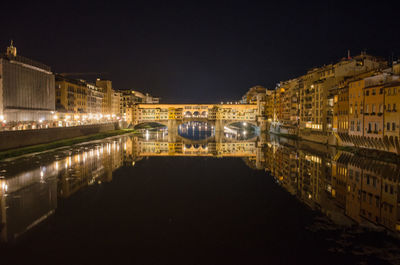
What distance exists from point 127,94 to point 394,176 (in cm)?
9518

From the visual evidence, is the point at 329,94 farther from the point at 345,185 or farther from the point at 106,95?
the point at 106,95

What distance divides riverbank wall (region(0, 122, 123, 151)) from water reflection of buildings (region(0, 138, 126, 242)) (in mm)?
4473

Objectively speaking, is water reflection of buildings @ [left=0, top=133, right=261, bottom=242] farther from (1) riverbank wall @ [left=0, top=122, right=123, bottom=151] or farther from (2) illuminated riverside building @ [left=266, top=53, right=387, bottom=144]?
(2) illuminated riverside building @ [left=266, top=53, right=387, bottom=144]

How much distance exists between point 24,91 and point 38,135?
13.5 m

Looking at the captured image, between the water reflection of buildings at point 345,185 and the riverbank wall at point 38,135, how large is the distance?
24.3m

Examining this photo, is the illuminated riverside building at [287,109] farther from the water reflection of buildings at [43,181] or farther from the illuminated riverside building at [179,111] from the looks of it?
the water reflection of buildings at [43,181]

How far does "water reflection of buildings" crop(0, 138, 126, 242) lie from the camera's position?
515 inches

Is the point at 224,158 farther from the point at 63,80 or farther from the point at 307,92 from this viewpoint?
the point at 63,80

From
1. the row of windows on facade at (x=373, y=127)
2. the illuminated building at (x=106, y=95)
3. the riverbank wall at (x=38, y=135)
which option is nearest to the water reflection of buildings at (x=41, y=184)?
the riverbank wall at (x=38, y=135)

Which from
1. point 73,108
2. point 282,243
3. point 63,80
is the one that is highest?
point 63,80

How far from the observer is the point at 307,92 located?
48.0 meters

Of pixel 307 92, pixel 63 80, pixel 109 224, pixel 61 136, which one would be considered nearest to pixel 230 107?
pixel 307 92

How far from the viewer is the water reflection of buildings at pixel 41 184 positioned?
515 inches

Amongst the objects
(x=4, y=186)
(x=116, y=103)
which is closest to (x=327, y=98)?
(x=4, y=186)
